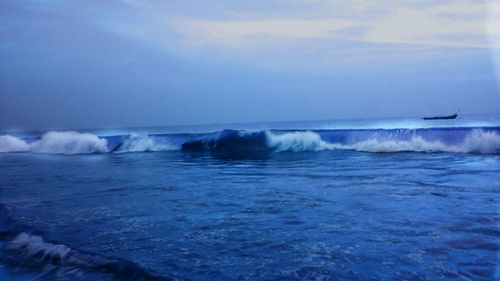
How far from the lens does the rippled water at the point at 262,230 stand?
4199mm

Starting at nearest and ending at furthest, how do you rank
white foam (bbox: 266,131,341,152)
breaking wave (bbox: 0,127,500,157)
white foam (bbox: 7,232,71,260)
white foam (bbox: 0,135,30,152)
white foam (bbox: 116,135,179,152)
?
white foam (bbox: 7,232,71,260) < breaking wave (bbox: 0,127,500,157) < white foam (bbox: 266,131,341,152) < white foam (bbox: 116,135,179,152) < white foam (bbox: 0,135,30,152)

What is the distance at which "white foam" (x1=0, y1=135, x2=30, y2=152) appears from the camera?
3759 cm

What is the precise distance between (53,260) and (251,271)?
8.14 ft

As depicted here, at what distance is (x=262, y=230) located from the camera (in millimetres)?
5668

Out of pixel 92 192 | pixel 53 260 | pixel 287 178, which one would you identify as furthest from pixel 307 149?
pixel 53 260

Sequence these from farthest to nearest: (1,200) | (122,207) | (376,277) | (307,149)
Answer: (307,149), (1,200), (122,207), (376,277)

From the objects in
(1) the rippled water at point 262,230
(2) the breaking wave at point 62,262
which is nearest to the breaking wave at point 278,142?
(1) the rippled water at point 262,230

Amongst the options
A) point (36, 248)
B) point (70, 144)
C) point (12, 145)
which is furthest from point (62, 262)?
point (12, 145)

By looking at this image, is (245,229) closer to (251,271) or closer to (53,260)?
(251,271)

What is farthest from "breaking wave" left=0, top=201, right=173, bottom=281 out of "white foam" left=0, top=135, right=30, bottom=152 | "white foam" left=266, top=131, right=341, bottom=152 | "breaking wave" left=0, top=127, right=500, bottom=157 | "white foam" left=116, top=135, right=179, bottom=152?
"white foam" left=0, top=135, right=30, bottom=152

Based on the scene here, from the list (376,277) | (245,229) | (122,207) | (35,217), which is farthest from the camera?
(122,207)

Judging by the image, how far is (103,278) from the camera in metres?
4.22

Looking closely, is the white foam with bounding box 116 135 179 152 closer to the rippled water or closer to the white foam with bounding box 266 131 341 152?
the white foam with bounding box 266 131 341 152

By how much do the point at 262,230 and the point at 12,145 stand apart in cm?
3985
